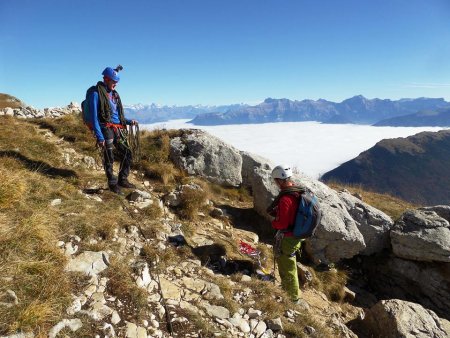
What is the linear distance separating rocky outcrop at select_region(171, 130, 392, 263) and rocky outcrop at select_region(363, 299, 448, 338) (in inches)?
123

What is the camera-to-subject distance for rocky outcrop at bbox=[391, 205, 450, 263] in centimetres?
1191

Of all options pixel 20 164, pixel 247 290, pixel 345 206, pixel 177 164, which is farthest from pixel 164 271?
pixel 345 206

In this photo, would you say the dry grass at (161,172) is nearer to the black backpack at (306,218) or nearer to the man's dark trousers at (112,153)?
the man's dark trousers at (112,153)

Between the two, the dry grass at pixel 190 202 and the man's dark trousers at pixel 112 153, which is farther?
the dry grass at pixel 190 202

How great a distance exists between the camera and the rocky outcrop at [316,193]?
11320 millimetres

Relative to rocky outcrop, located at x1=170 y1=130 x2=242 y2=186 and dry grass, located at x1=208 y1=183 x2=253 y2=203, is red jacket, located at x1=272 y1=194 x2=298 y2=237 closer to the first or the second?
dry grass, located at x1=208 y1=183 x2=253 y2=203

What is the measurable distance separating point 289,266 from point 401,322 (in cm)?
313

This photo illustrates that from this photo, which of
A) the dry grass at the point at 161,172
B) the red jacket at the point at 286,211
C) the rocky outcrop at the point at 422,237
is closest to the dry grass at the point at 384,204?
the rocky outcrop at the point at 422,237

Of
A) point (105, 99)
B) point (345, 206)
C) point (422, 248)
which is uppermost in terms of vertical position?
point (105, 99)

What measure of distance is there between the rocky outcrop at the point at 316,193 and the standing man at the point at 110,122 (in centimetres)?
406

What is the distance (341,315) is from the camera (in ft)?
30.4

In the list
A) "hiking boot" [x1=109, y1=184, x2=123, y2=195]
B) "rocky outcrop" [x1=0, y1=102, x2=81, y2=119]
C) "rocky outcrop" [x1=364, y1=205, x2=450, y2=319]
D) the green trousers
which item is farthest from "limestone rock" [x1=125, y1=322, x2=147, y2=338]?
"rocky outcrop" [x1=0, y1=102, x2=81, y2=119]

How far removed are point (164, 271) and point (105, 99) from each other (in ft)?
18.4

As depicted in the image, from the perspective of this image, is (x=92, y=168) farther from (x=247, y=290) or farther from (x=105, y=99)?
(x=247, y=290)
